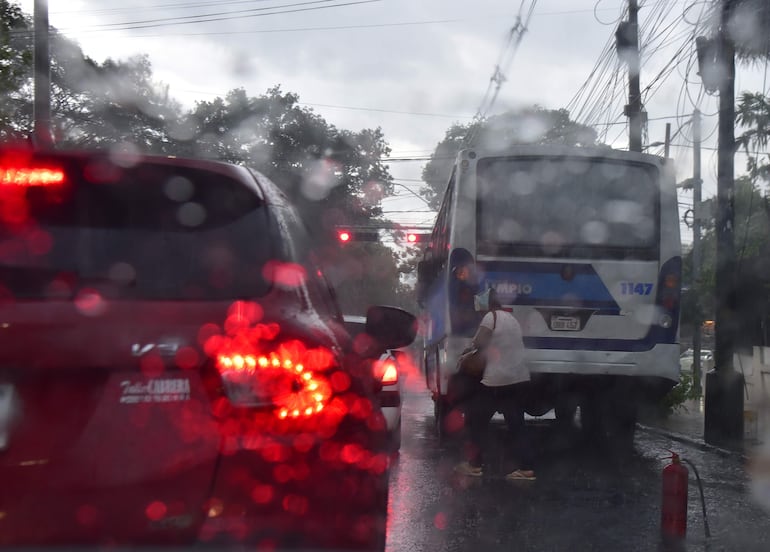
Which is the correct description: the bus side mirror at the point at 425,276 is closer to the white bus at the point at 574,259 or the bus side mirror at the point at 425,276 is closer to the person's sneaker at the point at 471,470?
the white bus at the point at 574,259

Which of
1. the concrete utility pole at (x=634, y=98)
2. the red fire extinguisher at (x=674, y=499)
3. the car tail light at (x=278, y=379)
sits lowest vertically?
the red fire extinguisher at (x=674, y=499)

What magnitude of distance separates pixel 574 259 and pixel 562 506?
3.13 meters

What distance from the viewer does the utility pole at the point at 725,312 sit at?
1086cm

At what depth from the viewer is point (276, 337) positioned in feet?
8.34

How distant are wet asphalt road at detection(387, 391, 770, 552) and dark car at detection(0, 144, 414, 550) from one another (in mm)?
3251

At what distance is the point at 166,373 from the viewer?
2.42 m

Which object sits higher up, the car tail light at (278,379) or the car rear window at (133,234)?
the car rear window at (133,234)

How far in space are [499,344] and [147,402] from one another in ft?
19.5

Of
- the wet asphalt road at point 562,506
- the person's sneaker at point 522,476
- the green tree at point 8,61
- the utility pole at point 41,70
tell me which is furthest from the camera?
the utility pole at point 41,70

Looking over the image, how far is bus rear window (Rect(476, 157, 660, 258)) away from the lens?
30.7 ft

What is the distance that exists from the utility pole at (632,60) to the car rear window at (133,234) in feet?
37.2

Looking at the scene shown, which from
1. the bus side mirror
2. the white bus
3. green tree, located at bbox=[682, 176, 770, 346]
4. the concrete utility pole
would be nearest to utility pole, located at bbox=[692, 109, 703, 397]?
green tree, located at bbox=[682, 176, 770, 346]

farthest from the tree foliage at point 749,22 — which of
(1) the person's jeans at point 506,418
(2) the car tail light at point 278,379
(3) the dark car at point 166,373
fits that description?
(2) the car tail light at point 278,379

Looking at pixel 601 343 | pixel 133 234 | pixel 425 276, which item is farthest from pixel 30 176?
pixel 425 276
